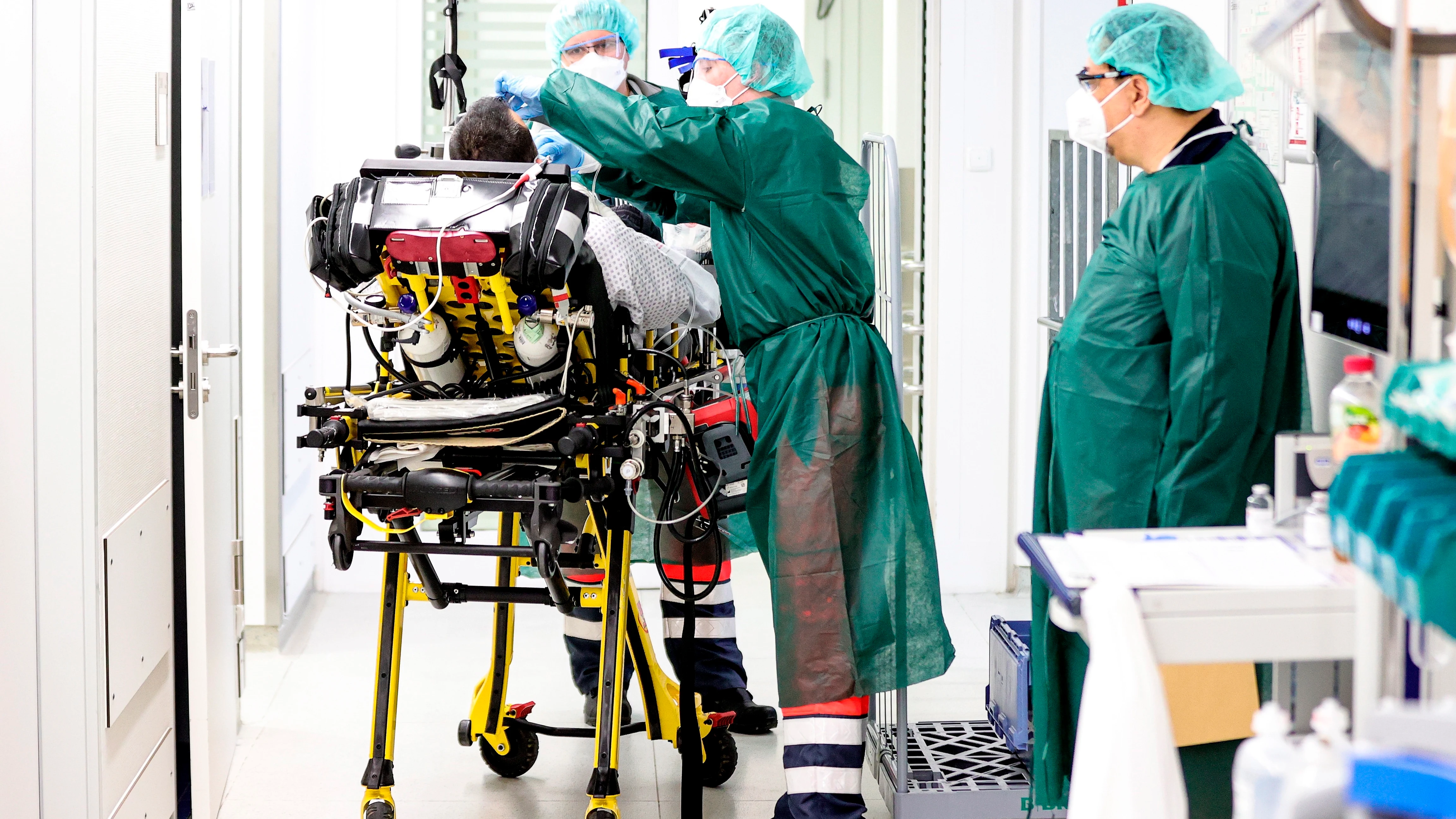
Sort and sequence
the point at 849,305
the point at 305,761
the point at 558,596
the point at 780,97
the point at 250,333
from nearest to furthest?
the point at 558,596, the point at 849,305, the point at 780,97, the point at 305,761, the point at 250,333

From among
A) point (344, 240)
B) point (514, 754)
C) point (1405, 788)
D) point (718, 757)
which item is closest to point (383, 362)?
point (344, 240)

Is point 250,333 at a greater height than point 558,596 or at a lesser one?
greater

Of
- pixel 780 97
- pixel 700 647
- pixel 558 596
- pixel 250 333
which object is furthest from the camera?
pixel 250 333

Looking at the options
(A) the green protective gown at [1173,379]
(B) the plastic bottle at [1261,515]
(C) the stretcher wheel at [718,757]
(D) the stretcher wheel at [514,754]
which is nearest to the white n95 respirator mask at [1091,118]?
(A) the green protective gown at [1173,379]

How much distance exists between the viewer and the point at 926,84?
4.51 m

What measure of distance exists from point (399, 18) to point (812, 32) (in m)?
2.32

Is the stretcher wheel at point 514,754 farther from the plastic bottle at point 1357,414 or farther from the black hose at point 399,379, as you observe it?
the plastic bottle at point 1357,414

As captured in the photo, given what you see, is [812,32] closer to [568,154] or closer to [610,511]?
[568,154]

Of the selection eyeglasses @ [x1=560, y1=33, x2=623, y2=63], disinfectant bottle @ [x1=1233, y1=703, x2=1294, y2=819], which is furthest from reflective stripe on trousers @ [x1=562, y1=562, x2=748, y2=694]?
disinfectant bottle @ [x1=1233, y1=703, x2=1294, y2=819]

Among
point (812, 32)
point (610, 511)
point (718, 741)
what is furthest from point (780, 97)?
point (812, 32)

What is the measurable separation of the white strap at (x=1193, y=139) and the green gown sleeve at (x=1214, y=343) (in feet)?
0.44

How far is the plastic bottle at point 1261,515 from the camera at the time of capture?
169 cm

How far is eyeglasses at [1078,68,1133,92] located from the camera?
7.70ft

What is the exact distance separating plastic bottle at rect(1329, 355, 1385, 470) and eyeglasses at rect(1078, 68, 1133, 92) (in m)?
0.95
